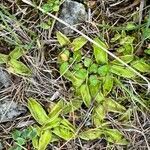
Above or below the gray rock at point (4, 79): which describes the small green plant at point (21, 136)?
below

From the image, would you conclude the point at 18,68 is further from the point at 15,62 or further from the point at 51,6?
the point at 51,6

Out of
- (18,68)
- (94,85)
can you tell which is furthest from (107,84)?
(18,68)

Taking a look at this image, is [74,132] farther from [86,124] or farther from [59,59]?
[59,59]

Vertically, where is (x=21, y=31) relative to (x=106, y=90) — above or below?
above

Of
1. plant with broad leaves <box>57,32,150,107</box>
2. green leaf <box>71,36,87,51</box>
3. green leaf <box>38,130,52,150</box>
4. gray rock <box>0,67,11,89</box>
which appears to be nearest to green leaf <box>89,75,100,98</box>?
plant with broad leaves <box>57,32,150,107</box>

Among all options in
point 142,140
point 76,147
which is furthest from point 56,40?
point 142,140

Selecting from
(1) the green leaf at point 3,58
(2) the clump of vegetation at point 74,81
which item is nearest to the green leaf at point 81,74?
(2) the clump of vegetation at point 74,81

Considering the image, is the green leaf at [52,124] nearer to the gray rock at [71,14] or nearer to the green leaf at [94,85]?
the green leaf at [94,85]
